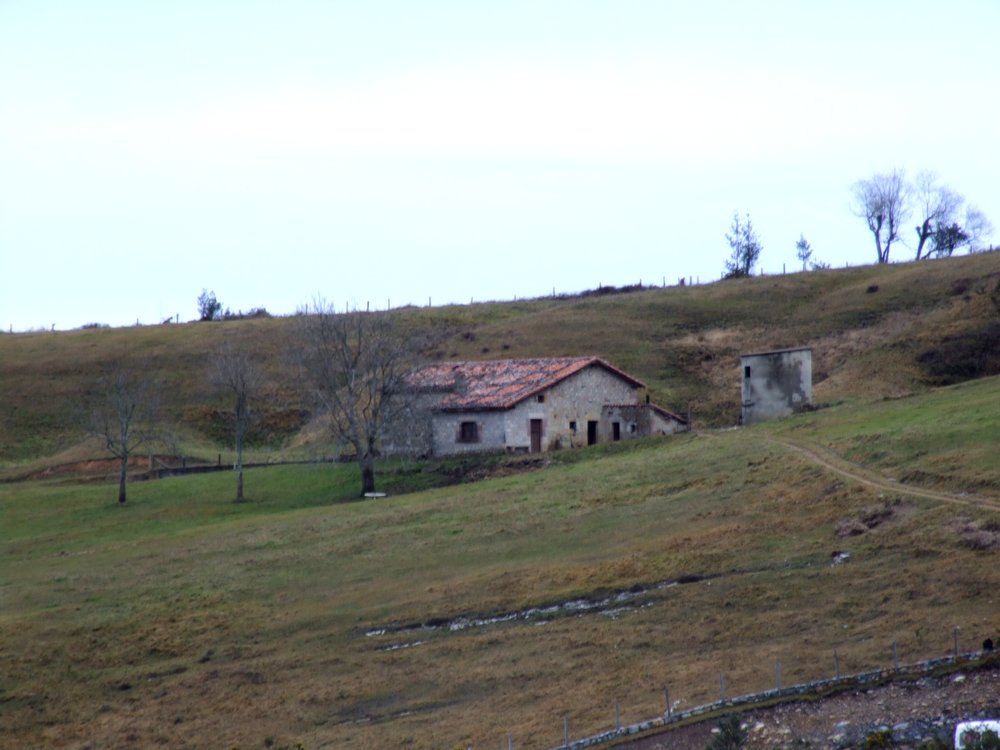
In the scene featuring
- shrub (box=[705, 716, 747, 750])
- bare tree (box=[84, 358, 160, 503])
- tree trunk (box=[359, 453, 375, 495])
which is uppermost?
bare tree (box=[84, 358, 160, 503])

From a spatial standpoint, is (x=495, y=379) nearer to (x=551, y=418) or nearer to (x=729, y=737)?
(x=551, y=418)

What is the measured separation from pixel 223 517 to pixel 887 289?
67.0 meters

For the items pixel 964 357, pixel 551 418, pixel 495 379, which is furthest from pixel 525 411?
pixel 964 357

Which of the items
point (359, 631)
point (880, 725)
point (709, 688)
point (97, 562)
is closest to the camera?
point (880, 725)

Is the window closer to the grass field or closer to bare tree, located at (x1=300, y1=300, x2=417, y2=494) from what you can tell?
bare tree, located at (x1=300, y1=300, x2=417, y2=494)

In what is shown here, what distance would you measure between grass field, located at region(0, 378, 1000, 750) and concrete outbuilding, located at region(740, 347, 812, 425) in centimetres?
619

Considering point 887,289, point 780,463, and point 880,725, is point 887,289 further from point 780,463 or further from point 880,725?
point 880,725

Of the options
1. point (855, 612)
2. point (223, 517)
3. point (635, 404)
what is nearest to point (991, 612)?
point (855, 612)

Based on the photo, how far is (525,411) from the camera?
67875 millimetres

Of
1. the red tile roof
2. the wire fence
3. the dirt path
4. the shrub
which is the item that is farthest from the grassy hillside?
the shrub

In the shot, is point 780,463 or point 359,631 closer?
point 359,631

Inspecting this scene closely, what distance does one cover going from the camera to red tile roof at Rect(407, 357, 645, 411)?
68.4 metres

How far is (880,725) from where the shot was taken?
940 inches

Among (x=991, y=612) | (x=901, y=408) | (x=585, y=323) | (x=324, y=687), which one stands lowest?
(x=324, y=687)
